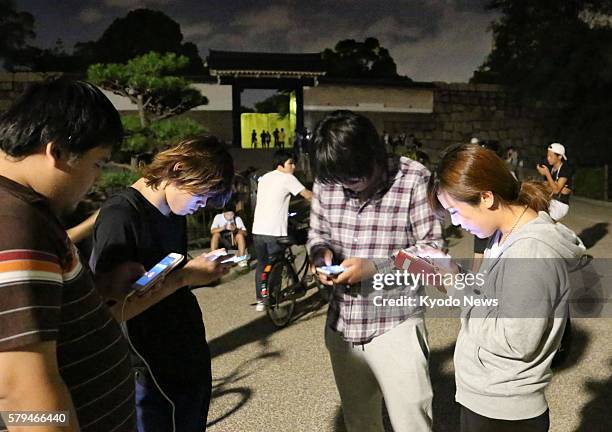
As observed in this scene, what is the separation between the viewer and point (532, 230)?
1402 millimetres

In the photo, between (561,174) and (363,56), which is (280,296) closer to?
(561,174)

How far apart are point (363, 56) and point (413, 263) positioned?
26232mm

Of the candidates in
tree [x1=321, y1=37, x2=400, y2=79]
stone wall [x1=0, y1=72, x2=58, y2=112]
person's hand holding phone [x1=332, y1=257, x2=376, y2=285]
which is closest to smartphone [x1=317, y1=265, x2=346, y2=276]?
person's hand holding phone [x1=332, y1=257, x2=376, y2=285]

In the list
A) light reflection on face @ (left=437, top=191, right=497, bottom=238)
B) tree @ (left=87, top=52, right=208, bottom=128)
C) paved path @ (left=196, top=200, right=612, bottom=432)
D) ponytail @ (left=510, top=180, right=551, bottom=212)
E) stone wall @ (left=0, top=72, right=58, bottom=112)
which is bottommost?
paved path @ (left=196, top=200, right=612, bottom=432)

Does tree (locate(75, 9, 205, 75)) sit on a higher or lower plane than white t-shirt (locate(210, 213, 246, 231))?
higher

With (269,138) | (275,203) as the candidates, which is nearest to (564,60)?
(269,138)

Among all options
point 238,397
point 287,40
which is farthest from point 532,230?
point 287,40

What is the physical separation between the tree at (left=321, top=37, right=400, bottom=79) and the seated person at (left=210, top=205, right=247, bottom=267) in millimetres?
20587

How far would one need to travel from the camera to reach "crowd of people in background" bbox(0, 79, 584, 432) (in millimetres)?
883

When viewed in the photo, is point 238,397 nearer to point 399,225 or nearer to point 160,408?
point 160,408

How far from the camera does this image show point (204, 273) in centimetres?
173

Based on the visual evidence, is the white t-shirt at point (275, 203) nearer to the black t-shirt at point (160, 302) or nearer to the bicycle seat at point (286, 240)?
the bicycle seat at point (286, 240)

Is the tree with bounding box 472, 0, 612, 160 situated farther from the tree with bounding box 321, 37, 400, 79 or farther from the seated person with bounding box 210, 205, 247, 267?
the seated person with bounding box 210, 205, 247, 267

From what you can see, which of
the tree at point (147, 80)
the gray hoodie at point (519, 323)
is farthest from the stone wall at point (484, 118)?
the gray hoodie at point (519, 323)
